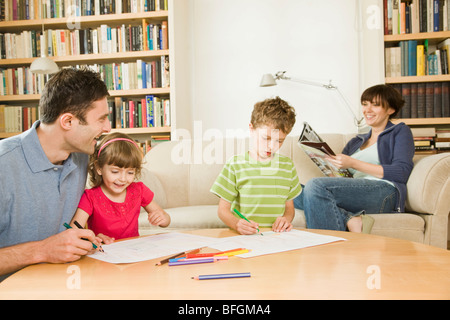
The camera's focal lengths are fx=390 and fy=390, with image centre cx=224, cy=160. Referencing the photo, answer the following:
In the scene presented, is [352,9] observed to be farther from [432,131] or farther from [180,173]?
[180,173]

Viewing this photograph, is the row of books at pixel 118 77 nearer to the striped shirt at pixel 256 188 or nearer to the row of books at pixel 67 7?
the row of books at pixel 67 7

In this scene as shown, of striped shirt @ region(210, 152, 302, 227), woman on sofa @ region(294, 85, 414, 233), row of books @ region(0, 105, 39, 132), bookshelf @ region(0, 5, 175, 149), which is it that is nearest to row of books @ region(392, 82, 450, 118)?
woman on sofa @ region(294, 85, 414, 233)

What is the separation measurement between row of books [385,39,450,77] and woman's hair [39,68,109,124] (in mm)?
2814

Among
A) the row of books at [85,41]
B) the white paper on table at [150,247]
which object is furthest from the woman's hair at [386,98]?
the row of books at [85,41]

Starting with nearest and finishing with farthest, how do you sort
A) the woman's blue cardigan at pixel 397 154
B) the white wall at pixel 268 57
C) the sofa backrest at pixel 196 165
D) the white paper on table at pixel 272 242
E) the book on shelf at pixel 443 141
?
the white paper on table at pixel 272 242 → the woman's blue cardigan at pixel 397 154 → the sofa backrest at pixel 196 165 → the book on shelf at pixel 443 141 → the white wall at pixel 268 57

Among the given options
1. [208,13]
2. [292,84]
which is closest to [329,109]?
[292,84]

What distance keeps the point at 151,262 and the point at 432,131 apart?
291cm

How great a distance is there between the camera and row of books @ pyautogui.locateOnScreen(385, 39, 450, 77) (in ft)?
10.4

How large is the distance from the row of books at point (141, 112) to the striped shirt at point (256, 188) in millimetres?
2045

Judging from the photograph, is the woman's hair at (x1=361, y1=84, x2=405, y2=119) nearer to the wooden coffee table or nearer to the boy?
the boy

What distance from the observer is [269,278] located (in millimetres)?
670

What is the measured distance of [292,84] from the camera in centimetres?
364

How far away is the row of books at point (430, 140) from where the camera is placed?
3061mm

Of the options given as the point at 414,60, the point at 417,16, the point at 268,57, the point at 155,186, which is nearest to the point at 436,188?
the point at 155,186
